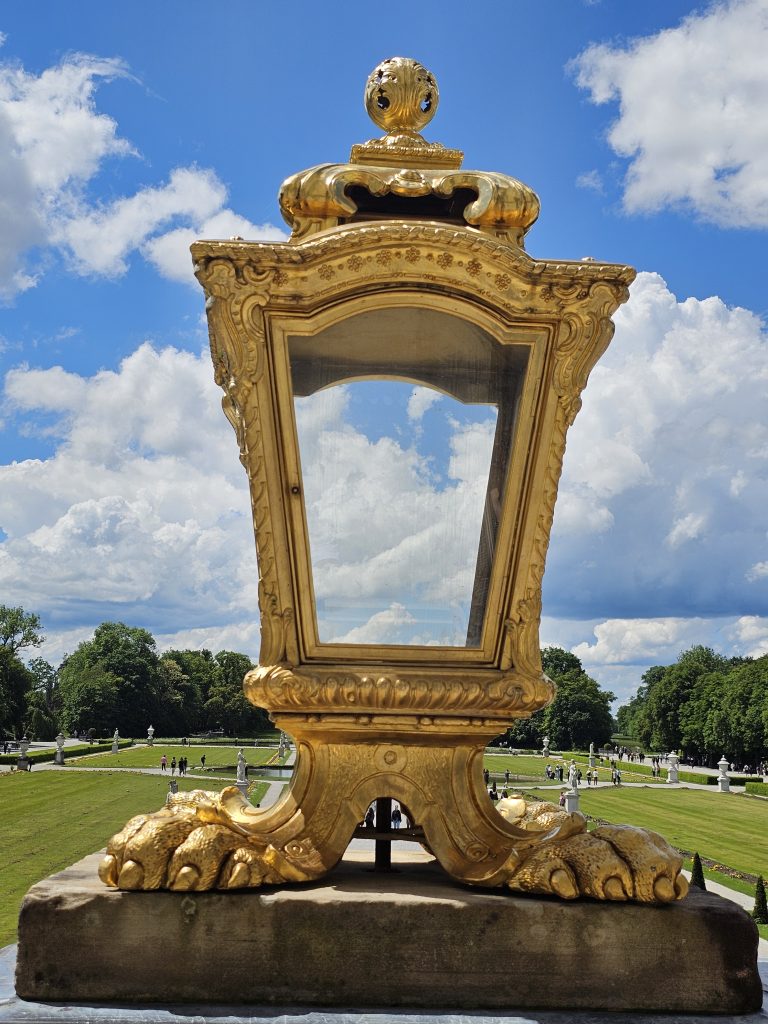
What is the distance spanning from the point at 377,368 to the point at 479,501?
2.44ft

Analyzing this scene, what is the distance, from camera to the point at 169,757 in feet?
246

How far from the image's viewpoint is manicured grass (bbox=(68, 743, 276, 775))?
6862cm

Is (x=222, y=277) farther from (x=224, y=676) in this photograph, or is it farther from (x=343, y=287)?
(x=224, y=676)

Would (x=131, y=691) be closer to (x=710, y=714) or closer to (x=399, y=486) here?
(x=710, y=714)

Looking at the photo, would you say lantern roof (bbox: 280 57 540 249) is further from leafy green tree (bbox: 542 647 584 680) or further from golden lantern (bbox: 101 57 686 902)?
leafy green tree (bbox: 542 647 584 680)

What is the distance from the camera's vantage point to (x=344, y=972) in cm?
385

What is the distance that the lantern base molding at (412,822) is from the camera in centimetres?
402

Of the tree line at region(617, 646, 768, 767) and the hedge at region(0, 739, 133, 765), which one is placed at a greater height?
the tree line at region(617, 646, 768, 767)

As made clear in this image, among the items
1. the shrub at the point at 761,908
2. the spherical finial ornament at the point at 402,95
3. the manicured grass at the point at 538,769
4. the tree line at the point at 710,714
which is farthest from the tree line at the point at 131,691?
the spherical finial ornament at the point at 402,95

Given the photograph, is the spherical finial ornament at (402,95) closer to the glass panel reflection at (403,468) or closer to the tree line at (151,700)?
the glass panel reflection at (403,468)

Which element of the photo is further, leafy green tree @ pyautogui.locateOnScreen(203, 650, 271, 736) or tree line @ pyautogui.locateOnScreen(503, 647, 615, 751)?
leafy green tree @ pyautogui.locateOnScreen(203, 650, 271, 736)

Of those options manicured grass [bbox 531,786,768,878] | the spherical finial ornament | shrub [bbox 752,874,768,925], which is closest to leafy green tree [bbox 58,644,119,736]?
manicured grass [bbox 531,786,768,878]

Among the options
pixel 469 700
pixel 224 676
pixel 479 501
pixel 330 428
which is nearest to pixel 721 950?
pixel 469 700

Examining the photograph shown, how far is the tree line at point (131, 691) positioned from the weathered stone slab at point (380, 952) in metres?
90.3
